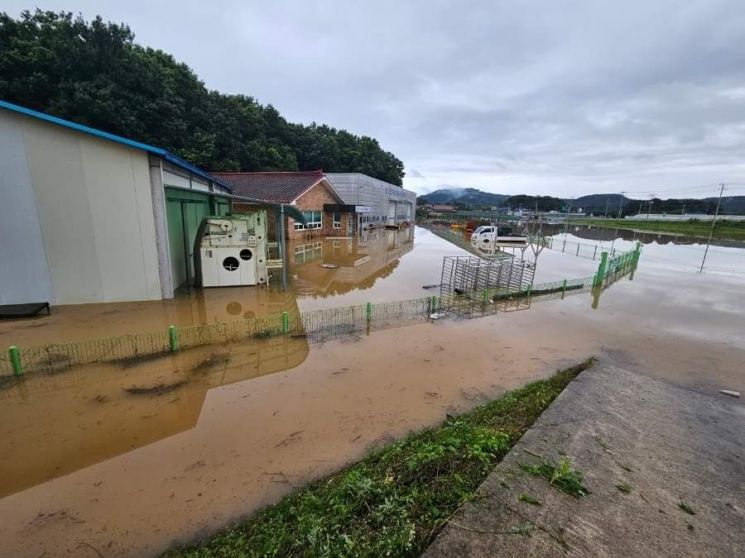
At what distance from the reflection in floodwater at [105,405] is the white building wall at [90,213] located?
4.83m

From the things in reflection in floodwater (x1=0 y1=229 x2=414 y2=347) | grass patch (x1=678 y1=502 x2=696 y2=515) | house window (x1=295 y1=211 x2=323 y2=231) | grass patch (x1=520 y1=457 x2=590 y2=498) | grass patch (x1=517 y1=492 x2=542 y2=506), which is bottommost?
reflection in floodwater (x1=0 y1=229 x2=414 y2=347)

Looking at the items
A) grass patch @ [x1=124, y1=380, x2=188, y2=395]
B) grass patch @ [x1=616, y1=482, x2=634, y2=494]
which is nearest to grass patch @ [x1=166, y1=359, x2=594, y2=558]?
grass patch @ [x1=616, y1=482, x2=634, y2=494]

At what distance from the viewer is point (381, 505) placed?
9.87 ft

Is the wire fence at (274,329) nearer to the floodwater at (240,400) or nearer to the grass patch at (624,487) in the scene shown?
the floodwater at (240,400)

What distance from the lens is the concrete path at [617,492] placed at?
8.95ft

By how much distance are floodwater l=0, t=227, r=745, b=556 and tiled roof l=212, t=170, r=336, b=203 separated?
628 inches

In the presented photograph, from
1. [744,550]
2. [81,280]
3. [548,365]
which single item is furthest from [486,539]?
[81,280]

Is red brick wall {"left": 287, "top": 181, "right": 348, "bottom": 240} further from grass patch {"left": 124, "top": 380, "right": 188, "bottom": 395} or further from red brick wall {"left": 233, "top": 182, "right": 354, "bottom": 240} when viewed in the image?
grass patch {"left": 124, "top": 380, "right": 188, "bottom": 395}

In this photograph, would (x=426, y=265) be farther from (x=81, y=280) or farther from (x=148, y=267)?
(x=81, y=280)

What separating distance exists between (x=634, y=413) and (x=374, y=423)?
4.09 metres

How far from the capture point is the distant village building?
9.28 meters

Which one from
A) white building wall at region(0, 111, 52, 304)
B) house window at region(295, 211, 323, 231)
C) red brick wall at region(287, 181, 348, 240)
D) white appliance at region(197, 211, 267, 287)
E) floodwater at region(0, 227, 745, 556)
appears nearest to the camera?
floodwater at region(0, 227, 745, 556)

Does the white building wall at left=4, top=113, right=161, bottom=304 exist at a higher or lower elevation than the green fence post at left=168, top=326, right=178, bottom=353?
higher

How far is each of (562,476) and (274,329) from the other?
7058 mm
